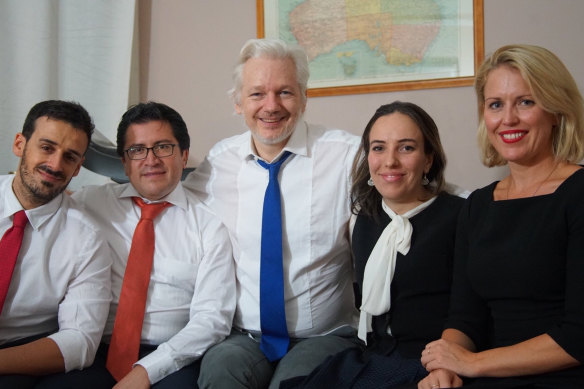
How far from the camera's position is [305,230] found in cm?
197

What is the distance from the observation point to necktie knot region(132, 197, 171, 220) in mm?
1999

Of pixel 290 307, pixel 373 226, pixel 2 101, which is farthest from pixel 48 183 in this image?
pixel 2 101

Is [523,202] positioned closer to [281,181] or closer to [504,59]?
[504,59]

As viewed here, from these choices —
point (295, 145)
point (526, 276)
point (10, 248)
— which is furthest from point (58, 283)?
point (526, 276)

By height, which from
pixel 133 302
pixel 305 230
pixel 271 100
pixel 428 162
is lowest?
pixel 133 302

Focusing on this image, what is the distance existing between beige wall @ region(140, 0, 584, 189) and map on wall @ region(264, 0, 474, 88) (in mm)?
87

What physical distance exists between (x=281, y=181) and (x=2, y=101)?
1614 millimetres

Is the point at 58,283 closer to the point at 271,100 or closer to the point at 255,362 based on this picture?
the point at 255,362

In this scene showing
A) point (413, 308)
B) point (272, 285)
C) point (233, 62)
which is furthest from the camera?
point (233, 62)

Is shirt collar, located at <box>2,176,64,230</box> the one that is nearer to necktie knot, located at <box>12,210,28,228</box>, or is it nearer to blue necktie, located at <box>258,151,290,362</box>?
necktie knot, located at <box>12,210,28,228</box>

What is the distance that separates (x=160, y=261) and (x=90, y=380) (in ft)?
1.46

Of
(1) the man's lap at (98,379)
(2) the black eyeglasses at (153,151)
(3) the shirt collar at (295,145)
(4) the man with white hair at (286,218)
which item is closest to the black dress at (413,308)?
(4) the man with white hair at (286,218)

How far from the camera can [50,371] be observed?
169cm

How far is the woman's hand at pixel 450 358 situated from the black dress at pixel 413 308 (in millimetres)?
117
